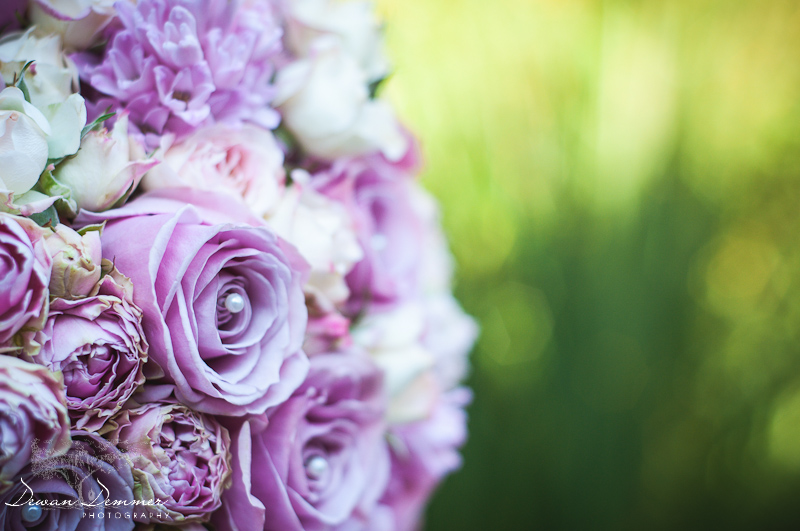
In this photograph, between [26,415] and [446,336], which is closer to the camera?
[26,415]

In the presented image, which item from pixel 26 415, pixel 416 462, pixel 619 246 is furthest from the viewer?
pixel 619 246

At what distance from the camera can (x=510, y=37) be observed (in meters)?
0.72

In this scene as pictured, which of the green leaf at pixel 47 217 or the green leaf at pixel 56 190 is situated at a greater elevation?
the green leaf at pixel 56 190

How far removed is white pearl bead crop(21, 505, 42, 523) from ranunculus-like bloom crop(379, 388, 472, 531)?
26cm

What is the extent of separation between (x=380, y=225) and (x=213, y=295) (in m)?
0.22

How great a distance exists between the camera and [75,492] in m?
0.26

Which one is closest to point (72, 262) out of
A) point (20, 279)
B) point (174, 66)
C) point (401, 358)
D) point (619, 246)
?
point (20, 279)

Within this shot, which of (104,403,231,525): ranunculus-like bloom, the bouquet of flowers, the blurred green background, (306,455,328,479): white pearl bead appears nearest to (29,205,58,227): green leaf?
the bouquet of flowers

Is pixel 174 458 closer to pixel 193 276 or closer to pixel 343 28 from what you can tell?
pixel 193 276

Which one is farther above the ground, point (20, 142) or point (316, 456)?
point (20, 142)

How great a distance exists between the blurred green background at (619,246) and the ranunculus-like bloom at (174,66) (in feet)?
1.37

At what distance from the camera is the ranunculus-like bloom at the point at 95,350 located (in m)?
0.25

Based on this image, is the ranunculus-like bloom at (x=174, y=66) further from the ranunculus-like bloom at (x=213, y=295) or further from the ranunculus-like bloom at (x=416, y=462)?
the ranunculus-like bloom at (x=416, y=462)

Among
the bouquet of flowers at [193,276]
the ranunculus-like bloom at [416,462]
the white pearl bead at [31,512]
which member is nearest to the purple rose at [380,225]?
the bouquet of flowers at [193,276]
